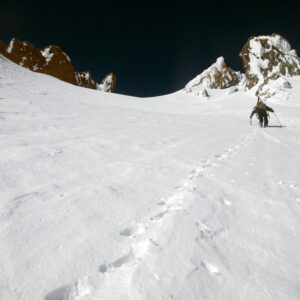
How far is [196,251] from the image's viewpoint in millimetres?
1448

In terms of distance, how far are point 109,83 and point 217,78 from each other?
90422mm

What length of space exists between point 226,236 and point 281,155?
13.8 feet

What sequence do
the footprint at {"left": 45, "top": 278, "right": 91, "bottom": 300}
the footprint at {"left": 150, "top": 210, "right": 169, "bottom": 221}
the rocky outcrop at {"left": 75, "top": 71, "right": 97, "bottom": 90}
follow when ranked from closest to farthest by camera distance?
1. the footprint at {"left": 45, "top": 278, "right": 91, "bottom": 300}
2. the footprint at {"left": 150, "top": 210, "right": 169, "bottom": 221}
3. the rocky outcrop at {"left": 75, "top": 71, "right": 97, "bottom": 90}

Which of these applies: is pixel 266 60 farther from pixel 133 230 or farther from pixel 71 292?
pixel 71 292

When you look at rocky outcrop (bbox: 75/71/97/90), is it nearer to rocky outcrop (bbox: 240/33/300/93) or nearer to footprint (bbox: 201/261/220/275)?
rocky outcrop (bbox: 240/33/300/93)

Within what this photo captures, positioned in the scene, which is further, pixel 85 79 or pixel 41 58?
pixel 85 79

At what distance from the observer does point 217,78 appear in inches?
3041

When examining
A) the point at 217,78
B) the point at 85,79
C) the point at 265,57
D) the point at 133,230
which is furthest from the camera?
the point at 85,79

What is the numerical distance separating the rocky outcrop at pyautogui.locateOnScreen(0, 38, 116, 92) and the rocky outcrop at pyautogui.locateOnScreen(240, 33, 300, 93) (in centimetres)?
8559

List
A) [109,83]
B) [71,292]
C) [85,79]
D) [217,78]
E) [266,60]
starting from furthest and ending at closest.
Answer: [109,83] < [85,79] < [217,78] < [266,60] < [71,292]

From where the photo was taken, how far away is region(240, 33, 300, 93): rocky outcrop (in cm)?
4052

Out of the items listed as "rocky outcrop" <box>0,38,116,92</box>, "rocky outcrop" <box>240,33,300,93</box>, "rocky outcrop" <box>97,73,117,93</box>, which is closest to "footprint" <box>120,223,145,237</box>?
"rocky outcrop" <box>240,33,300,93</box>

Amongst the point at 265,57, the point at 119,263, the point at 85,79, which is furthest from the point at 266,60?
the point at 85,79

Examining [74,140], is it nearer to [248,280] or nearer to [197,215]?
[197,215]
